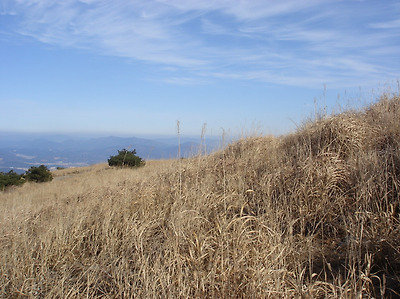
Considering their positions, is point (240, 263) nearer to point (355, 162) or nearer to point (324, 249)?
point (324, 249)

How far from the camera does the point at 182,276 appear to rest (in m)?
2.83

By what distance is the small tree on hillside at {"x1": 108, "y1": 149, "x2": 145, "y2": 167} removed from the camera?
60.6 feet

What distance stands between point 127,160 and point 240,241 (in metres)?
16.1

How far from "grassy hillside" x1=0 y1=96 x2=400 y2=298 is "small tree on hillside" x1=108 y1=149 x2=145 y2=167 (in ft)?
39.9

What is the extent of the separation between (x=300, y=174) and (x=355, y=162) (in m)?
0.87

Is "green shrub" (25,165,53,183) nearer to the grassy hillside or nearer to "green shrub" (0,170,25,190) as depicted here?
"green shrub" (0,170,25,190)

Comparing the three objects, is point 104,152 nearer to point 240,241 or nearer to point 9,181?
point 9,181

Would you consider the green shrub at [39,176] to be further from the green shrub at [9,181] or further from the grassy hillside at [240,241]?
the grassy hillside at [240,241]

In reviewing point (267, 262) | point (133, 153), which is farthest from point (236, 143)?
point (133, 153)

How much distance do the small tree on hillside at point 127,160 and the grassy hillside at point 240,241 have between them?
39.9 feet

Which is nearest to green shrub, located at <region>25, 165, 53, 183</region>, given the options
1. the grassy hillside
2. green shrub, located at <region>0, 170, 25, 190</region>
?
green shrub, located at <region>0, 170, 25, 190</region>

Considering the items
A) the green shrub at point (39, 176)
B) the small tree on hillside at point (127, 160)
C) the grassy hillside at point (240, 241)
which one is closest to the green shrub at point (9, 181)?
the green shrub at point (39, 176)

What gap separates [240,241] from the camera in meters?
3.09

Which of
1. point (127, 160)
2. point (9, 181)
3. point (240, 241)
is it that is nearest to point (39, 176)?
point (9, 181)
